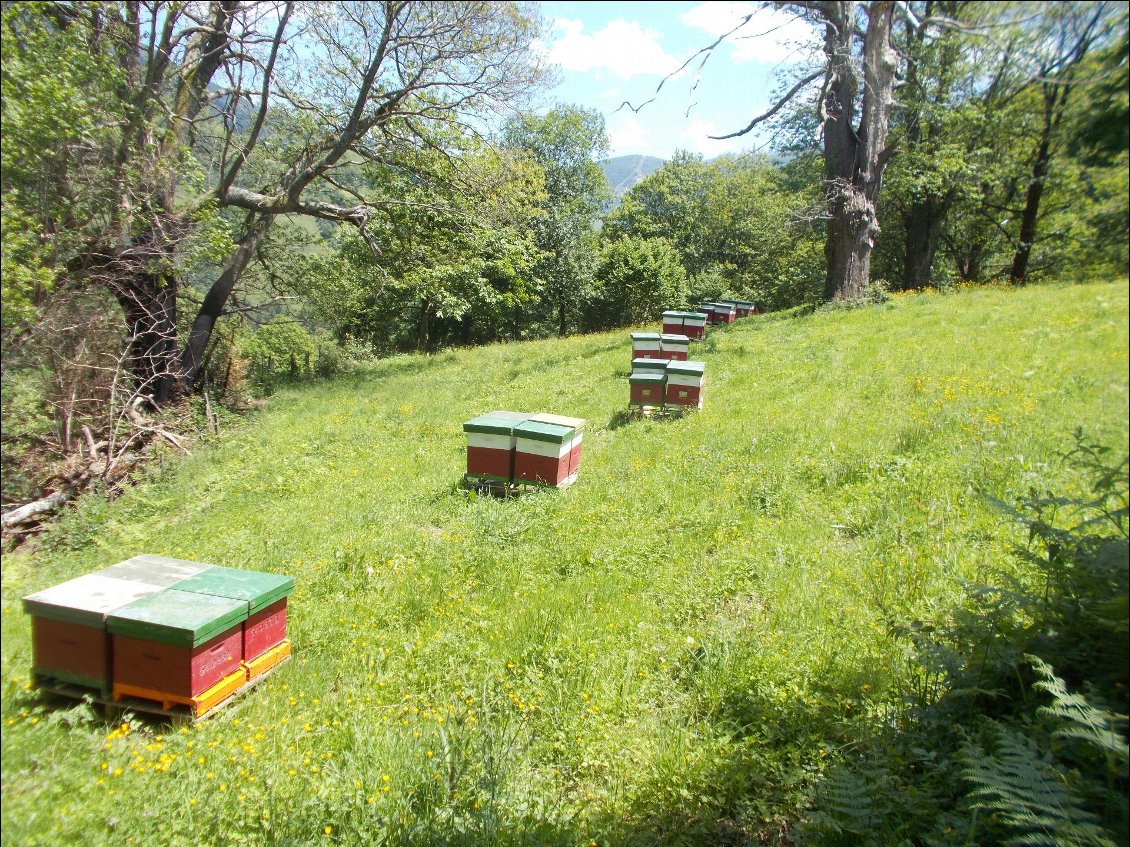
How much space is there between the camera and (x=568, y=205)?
34938 mm

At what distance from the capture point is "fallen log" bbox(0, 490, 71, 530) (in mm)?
3057

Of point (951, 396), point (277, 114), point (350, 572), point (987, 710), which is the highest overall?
point (277, 114)

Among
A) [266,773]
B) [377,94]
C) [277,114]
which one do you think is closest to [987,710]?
[266,773]

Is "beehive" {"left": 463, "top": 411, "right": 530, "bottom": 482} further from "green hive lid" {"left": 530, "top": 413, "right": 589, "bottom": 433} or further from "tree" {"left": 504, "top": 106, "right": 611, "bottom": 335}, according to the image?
"tree" {"left": 504, "top": 106, "right": 611, "bottom": 335}

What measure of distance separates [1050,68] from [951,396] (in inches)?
216

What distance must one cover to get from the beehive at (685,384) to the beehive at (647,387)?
120mm

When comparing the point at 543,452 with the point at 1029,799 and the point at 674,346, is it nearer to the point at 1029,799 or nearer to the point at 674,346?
the point at 1029,799

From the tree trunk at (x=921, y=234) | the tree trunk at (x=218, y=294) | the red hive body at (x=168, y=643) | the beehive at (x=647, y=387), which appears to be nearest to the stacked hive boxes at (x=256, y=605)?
the red hive body at (x=168, y=643)

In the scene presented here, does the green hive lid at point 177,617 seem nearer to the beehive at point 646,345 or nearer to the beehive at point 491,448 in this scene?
the beehive at point 491,448

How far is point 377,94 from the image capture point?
1096 centimetres

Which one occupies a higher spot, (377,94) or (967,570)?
(377,94)

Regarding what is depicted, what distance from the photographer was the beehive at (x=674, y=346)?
481 inches

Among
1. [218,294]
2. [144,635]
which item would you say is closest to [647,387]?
[144,635]

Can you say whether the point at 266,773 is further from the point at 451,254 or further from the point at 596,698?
the point at 451,254
